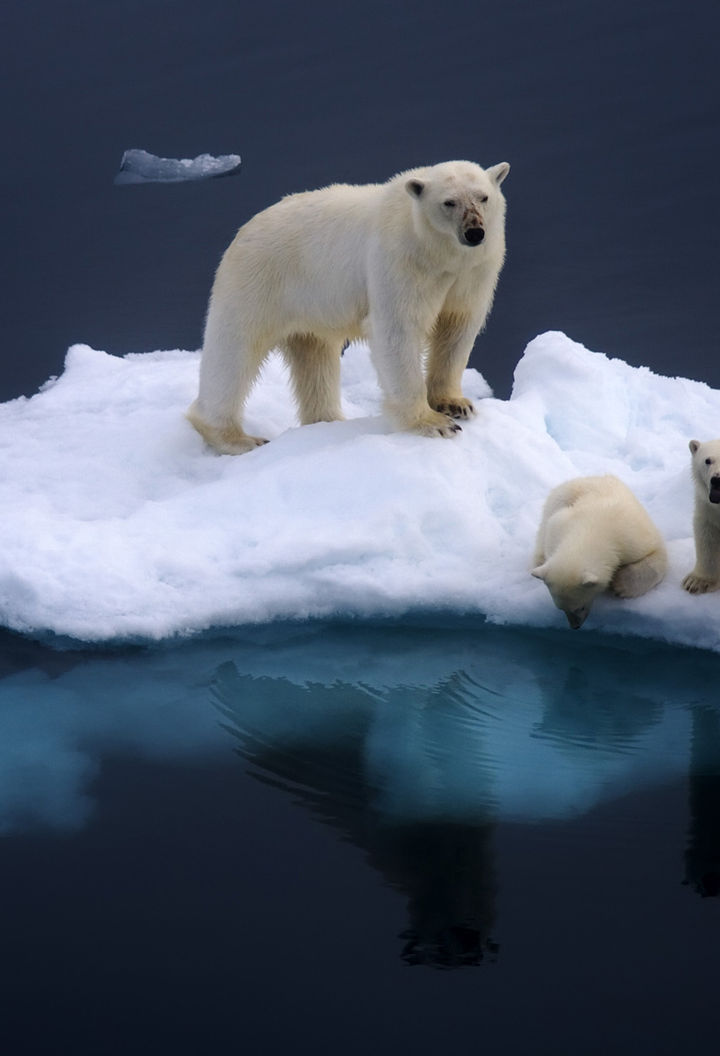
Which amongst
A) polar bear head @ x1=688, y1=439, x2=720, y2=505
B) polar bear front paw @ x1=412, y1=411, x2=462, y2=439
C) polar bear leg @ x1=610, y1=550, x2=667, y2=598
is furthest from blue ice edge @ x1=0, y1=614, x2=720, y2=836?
polar bear front paw @ x1=412, y1=411, x2=462, y2=439

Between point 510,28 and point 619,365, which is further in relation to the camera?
point 510,28

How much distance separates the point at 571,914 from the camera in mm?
4875

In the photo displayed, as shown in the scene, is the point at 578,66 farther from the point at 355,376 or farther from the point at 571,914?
the point at 571,914

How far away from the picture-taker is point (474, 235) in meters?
6.55

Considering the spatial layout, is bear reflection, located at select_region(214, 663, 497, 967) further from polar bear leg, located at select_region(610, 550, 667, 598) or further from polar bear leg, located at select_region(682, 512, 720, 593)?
polar bear leg, located at select_region(682, 512, 720, 593)

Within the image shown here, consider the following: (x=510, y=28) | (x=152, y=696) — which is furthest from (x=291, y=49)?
(x=152, y=696)

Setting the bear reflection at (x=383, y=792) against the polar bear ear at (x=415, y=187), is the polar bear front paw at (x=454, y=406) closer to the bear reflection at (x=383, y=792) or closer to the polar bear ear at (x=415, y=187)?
the polar bear ear at (x=415, y=187)

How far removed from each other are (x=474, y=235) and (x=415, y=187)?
379 mm

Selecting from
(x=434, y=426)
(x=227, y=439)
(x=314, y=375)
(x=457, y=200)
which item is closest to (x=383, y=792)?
(x=434, y=426)

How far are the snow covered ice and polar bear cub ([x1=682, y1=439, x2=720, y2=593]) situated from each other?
0.33 feet

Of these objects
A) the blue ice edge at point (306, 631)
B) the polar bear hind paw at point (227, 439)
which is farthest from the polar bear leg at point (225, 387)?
the blue ice edge at point (306, 631)

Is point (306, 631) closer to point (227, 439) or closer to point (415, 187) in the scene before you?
point (227, 439)

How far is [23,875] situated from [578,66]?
9449 mm

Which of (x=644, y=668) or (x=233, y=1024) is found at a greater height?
(x=644, y=668)
